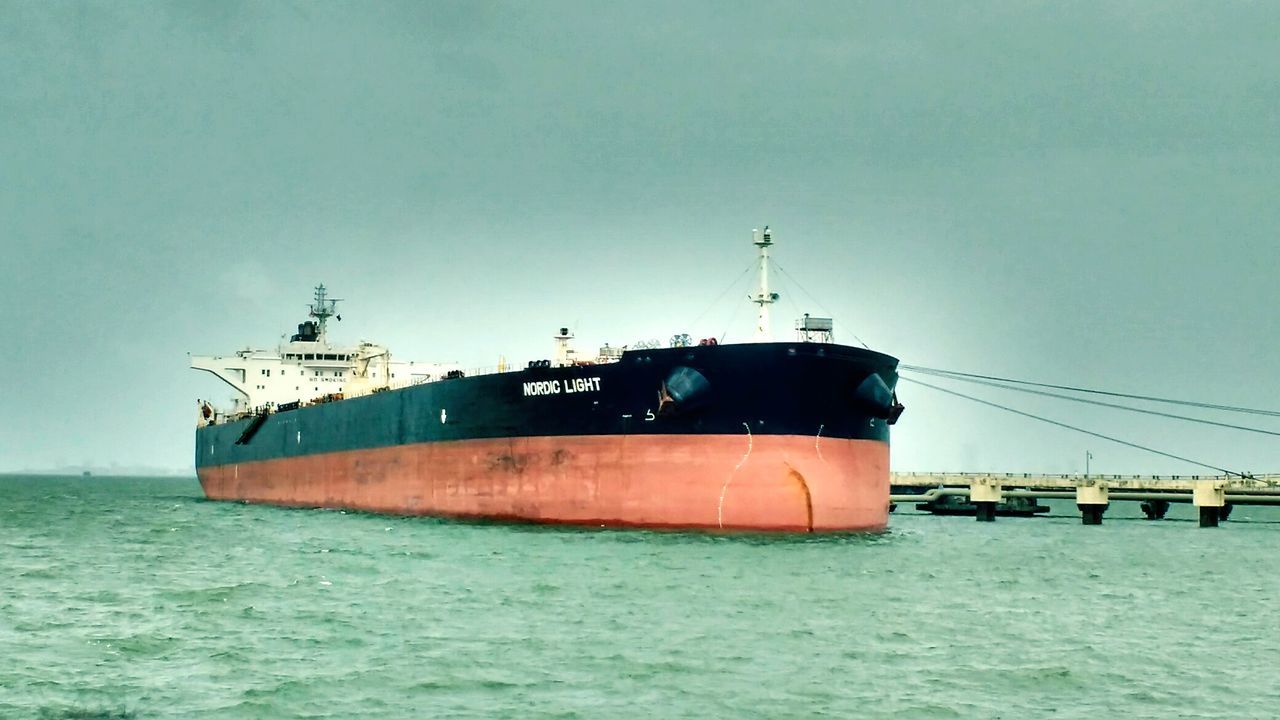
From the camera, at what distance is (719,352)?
31.2 meters

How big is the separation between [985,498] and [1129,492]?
6562mm

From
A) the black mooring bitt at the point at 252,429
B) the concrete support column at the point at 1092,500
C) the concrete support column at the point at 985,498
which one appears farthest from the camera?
the concrete support column at the point at 985,498

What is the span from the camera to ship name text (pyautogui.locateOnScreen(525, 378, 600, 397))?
33.2 metres

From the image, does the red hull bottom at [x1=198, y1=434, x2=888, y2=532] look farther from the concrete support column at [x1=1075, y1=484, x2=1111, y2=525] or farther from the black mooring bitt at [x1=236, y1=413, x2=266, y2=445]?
the concrete support column at [x1=1075, y1=484, x2=1111, y2=525]

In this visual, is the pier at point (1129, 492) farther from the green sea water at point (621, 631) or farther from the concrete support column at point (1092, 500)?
the green sea water at point (621, 631)

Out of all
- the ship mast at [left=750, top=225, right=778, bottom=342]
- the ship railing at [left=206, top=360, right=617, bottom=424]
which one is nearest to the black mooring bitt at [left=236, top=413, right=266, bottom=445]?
the ship railing at [left=206, top=360, right=617, bottom=424]

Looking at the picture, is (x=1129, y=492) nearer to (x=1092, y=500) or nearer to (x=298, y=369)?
(x=1092, y=500)

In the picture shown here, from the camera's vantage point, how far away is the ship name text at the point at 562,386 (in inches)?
1308

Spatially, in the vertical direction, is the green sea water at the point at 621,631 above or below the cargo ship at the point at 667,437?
below

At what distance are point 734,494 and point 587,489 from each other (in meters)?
4.35

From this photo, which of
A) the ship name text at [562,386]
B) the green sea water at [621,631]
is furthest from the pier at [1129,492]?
the ship name text at [562,386]

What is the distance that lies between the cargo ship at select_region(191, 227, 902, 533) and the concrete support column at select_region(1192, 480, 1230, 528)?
80.4 feet

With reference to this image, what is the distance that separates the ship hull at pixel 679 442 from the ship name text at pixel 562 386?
1.6 inches

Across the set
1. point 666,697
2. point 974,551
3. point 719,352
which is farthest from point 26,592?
point 974,551
